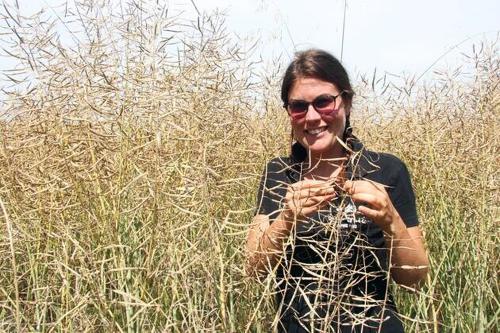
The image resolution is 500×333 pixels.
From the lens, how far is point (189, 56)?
5.11 ft

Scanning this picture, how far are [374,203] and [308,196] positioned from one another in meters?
0.20

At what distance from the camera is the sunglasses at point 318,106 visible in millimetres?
1647

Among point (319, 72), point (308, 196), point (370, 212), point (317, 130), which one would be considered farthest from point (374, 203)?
point (319, 72)

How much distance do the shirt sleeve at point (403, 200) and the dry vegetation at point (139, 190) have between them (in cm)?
20

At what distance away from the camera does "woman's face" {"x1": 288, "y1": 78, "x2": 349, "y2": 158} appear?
Answer: 164cm

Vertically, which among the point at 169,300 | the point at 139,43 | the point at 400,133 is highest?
the point at 139,43

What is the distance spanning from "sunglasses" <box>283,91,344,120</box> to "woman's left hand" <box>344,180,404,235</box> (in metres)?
0.37

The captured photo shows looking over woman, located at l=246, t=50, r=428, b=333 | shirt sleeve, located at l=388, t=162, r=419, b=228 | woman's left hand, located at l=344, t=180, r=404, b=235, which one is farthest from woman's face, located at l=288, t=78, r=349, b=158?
woman's left hand, located at l=344, t=180, r=404, b=235

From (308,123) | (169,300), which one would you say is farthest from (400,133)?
(169,300)

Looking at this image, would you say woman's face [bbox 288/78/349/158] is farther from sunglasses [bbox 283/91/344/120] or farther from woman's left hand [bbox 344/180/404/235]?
woman's left hand [bbox 344/180/404/235]

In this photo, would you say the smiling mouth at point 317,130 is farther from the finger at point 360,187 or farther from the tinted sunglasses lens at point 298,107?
the finger at point 360,187

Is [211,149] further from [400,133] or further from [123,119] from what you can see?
[400,133]

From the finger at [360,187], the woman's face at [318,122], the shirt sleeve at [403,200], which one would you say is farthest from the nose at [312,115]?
the finger at [360,187]

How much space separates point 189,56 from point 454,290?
44.1 inches
